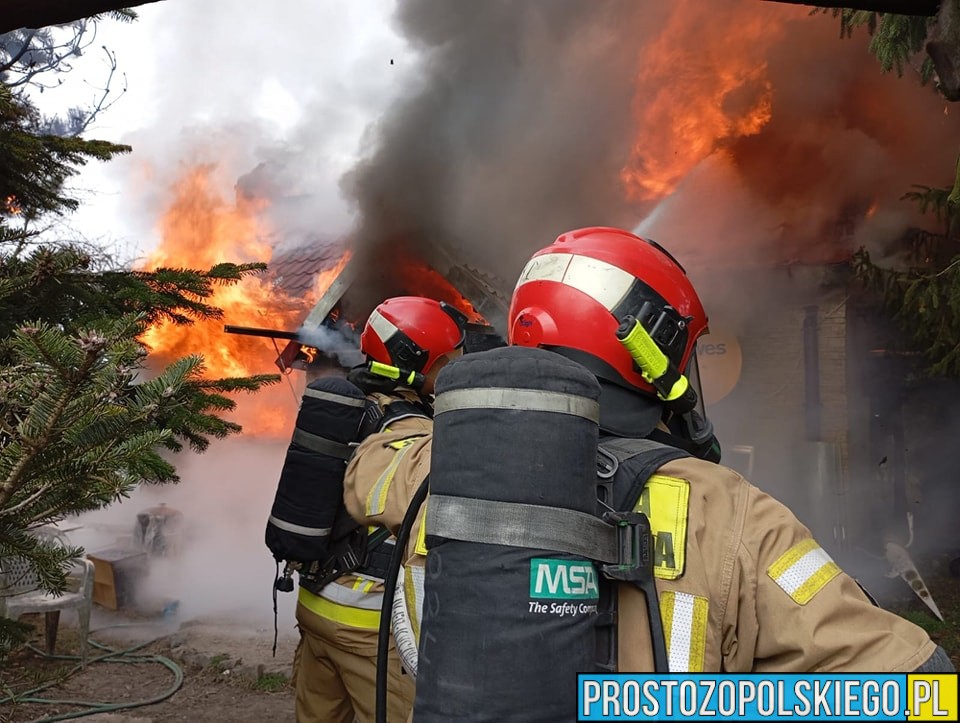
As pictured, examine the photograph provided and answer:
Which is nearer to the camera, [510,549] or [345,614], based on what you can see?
[510,549]

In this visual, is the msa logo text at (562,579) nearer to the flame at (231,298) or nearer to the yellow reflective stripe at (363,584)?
the yellow reflective stripe at (363,584)

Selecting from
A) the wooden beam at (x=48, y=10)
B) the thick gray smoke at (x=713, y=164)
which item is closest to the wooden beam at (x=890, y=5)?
the wooden beam at (x=48, y=10)

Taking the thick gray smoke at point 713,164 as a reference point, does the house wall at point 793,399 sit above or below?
below

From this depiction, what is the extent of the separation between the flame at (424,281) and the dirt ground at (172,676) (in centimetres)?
438

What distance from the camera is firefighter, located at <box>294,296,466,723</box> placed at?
2791mm

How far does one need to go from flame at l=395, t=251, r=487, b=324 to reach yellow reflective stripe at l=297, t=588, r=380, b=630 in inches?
238

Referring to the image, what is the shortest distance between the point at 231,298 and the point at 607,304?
8.87m

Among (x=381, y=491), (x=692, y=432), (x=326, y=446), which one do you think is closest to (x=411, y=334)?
(x=326, y=446)

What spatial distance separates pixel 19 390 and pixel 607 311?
1179 millimetres

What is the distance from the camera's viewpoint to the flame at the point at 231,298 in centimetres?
946

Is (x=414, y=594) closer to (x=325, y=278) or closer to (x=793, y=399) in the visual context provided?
(x=793, y=399)

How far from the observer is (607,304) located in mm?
1589

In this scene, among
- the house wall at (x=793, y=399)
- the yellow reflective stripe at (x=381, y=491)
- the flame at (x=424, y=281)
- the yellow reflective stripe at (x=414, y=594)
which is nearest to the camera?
the yellow reflective stripe at (x=414, y=594)

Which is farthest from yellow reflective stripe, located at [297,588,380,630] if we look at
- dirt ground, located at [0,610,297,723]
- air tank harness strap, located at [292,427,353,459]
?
dirt ground, located at [0,610,297,723]
